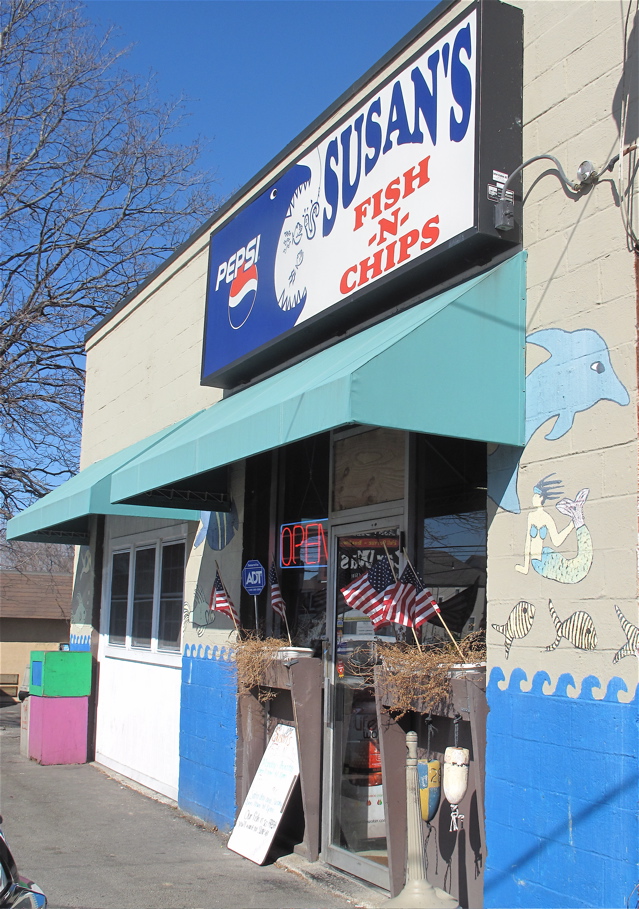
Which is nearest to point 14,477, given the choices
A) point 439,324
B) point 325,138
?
point 325,138

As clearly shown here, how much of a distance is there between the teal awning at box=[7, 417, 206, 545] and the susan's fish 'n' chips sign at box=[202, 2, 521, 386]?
6.31ft

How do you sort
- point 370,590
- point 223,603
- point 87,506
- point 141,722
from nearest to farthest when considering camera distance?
point 370,590
point 223,603
point 87,506
point 141,722

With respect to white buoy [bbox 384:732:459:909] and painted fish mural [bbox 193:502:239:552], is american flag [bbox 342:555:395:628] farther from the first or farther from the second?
painted fish mural [bbox 193:502:239:552]

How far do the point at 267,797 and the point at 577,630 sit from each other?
3753 millimetres

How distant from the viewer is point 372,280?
6.11 metres

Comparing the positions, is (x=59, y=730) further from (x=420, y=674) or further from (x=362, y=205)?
(x=362, y=205)

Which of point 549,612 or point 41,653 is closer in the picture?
point 549,612

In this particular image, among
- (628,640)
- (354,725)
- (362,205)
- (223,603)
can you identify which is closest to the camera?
(628,640)

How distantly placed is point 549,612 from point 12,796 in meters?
7.30

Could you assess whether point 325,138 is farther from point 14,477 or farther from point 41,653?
point 14,477

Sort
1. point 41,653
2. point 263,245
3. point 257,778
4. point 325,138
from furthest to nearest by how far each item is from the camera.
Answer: point 41,653
point 263,245
point 257,778
point 325,138

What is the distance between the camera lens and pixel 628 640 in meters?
4.09

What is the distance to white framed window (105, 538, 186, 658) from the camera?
9.99 meters

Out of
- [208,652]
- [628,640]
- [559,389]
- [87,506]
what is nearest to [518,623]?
[628,640]
